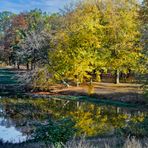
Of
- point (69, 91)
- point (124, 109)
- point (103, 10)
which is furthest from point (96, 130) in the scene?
point (103, 10)

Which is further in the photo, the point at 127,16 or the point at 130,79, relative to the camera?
the point at 130,79

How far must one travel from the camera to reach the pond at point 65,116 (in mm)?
25875

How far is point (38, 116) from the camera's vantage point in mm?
33469

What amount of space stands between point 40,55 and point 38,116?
21.4 m

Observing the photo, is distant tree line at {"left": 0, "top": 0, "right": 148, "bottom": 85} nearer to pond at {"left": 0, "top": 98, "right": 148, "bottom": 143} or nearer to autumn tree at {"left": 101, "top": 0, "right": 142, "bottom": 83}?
autumn tree at {"left": 101, "top": 0, "right": 142, "bottom": 83}

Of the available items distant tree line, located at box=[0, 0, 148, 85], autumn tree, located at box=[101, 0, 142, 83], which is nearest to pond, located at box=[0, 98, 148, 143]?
distant tree line, located at box=[0, 0, 148, 85]

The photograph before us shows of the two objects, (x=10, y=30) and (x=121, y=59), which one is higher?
(x=10, y=30)

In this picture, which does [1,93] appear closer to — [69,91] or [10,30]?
[69,91]

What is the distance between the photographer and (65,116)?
32.7 meters

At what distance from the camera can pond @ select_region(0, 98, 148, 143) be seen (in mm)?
25875

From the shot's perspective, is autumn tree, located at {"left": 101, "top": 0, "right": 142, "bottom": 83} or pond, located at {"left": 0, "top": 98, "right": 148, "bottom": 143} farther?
autumn tree, located at {"left": 101, "top": 0, "right": 142, "bottom": 83}

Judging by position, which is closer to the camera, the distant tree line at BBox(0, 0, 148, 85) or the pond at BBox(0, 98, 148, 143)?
the pond at BBox(0, 98, 148, 143)

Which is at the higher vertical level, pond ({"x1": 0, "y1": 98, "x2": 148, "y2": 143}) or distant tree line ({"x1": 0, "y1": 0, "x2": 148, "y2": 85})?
distant tree line ({"x1": 0, "y1": 0, "x2": 148, "y2": 85})

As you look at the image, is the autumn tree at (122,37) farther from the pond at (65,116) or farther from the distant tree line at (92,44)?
the pond at (65,116)
